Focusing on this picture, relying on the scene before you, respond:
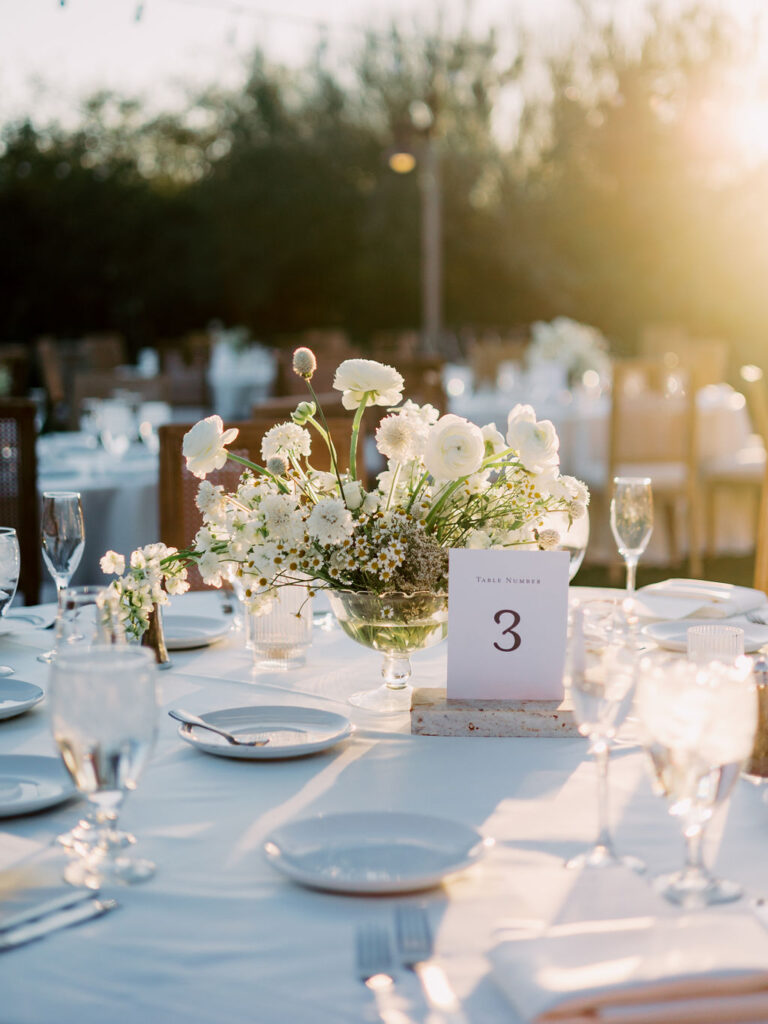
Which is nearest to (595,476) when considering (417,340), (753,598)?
(753,598)

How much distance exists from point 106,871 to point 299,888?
0.16m

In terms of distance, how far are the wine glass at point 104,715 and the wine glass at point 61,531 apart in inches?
32.3

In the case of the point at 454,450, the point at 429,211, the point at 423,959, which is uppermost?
the point at 429,211

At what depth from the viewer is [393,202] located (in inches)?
612

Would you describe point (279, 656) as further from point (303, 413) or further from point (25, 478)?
point (25, 478)

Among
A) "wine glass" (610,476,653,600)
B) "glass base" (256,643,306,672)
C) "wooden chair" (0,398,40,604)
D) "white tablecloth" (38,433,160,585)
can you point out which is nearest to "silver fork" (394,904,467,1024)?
"glass base" (256,643,306,672)

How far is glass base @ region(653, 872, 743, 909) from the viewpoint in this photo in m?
0.86

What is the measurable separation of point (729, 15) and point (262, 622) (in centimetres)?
1401

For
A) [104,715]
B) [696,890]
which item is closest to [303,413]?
[104,715]

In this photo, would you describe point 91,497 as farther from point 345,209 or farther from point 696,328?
point 345,209

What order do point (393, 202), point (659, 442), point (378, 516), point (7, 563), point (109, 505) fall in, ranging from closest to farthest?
point (378, 516)
point (7, 563)
point (109, 505)
point (659, 442)
point (393, 202)

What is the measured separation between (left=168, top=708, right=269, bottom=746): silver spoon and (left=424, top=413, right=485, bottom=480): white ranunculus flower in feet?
1.15

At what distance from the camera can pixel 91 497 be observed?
12.0 feet

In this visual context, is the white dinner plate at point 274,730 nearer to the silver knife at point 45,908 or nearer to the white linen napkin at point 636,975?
the silver knife at point 45,908
